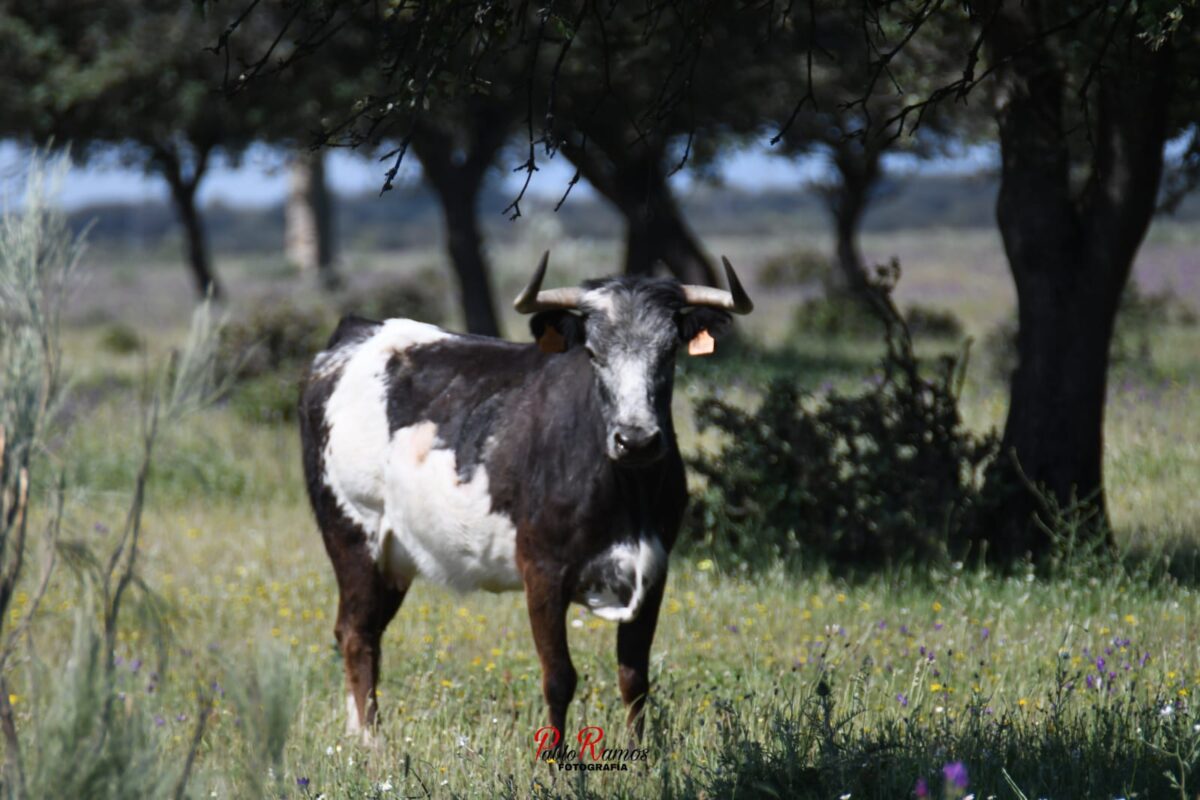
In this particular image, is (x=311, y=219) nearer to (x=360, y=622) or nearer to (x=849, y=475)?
(x=849, y=475)

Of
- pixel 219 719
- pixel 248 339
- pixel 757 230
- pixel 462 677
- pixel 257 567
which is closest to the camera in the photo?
pixel 219 719

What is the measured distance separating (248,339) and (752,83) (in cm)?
762

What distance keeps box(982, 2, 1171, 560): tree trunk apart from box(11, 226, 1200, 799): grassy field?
0.65 m

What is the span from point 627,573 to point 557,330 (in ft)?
3.45

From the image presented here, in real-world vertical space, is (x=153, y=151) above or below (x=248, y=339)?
above

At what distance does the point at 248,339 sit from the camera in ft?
52.5

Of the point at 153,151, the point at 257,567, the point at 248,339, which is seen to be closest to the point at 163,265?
the point at 153,151

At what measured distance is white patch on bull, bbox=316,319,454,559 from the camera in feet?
20.0

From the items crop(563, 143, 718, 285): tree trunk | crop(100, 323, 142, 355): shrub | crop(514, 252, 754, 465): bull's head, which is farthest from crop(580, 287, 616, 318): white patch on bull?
crop(100, 323, 142, 355): shrub

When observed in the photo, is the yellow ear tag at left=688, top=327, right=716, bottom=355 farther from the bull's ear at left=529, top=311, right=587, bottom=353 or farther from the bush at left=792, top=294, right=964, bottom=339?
the bush at left=792, top=294, right=964, bottom=339

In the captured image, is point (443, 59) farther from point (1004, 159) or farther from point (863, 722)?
point (1004, 159)

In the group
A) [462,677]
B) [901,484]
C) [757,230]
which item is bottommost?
[462,677]

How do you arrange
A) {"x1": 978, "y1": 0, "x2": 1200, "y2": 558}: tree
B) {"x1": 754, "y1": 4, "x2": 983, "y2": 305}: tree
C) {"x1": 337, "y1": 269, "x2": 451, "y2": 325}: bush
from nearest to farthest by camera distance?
{"x1": 978, "y1": 0, "x2": 1200, "y2": 558}: tree → {"x1": 754, "y1": 4, "x2": 983, "y2": 305}: tree → {"x1": 337, "y1": 269, "x2": 451, "y2": 325}: bush

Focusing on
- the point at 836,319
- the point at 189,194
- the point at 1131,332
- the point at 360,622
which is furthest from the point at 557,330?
the point at 189,194
